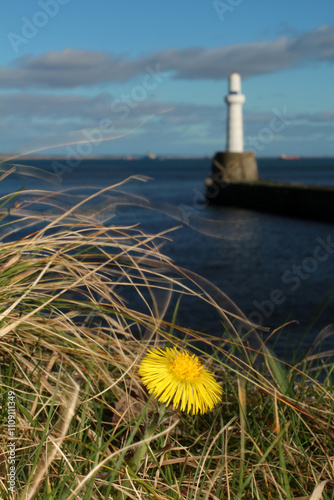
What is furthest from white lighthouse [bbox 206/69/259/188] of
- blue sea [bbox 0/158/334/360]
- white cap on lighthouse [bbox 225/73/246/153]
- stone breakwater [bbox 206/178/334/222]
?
blue sea [bbox 0/158/334/360]

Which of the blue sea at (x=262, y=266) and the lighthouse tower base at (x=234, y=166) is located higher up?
the lighthouse tower base at (x=234, y=166)

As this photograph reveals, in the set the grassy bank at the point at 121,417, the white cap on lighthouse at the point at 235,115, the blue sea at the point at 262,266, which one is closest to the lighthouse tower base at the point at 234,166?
the white cap on lighthouse at the point at 235,115

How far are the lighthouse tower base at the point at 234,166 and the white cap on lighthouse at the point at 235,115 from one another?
1.39 ft

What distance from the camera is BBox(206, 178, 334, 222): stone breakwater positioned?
23.6m

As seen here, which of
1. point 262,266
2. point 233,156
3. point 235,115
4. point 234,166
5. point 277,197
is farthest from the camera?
point 234,166

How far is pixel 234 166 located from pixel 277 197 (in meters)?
3.94

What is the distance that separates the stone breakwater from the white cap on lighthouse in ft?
7.47

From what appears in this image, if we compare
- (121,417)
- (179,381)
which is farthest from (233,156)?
(179,381)

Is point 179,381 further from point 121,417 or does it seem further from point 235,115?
point 235,115

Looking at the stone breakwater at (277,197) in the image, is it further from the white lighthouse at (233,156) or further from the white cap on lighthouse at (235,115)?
the white cap on lighthouse at (235,115)

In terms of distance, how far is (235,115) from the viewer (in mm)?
27969

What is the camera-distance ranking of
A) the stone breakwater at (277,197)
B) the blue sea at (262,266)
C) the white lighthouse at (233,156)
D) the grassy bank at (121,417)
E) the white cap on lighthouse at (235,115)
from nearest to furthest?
the grassy bank at (121,417)
the blue sea at (262,266)
the stone breakwater at (277,197)
the white cap on lighthouse at (235,115)
the white lighthouse at (233,156)

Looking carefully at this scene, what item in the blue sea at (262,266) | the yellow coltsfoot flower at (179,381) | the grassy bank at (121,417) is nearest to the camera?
the yellow coltsfoot flower at (179,381)

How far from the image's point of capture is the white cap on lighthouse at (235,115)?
27.8 meters
